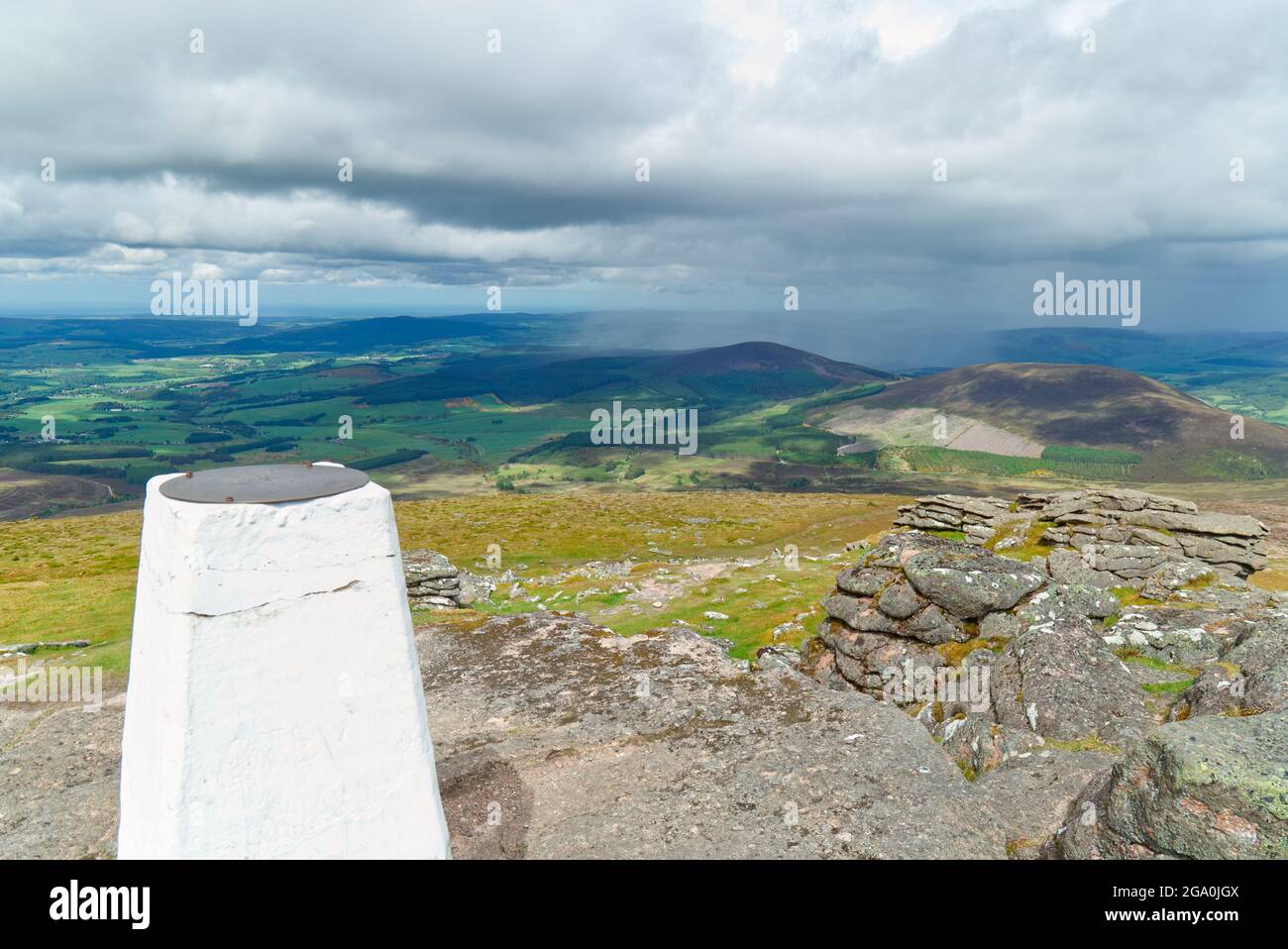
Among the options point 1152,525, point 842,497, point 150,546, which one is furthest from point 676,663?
point 842,497

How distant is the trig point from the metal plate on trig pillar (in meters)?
0.03

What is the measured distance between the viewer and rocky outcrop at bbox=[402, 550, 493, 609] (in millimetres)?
35000

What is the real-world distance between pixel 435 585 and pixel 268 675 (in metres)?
29.2

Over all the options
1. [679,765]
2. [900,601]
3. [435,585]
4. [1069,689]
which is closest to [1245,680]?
[1069,689]

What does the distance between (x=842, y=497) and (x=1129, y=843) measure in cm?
10409

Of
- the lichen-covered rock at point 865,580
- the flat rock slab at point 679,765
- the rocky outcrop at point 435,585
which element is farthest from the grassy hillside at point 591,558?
the flat rock slab at point 679,765

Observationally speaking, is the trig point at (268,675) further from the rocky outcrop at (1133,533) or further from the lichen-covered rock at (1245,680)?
the rocky outcrop at (1133,533)

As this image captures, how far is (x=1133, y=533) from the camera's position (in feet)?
114

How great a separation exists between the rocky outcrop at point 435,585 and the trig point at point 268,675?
26204 millimetres

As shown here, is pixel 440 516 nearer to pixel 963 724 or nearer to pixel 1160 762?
pixel 963 724

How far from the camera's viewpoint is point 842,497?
362ft

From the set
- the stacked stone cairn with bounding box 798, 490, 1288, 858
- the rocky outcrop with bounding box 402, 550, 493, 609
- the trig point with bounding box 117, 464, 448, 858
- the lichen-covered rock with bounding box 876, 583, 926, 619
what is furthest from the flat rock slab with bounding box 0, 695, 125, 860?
the lichen-covered rock with bounding box 876, 583, 926, 619

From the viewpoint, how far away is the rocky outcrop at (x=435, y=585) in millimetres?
35000

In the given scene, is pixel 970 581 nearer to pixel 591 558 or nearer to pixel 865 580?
pixel 865 580
